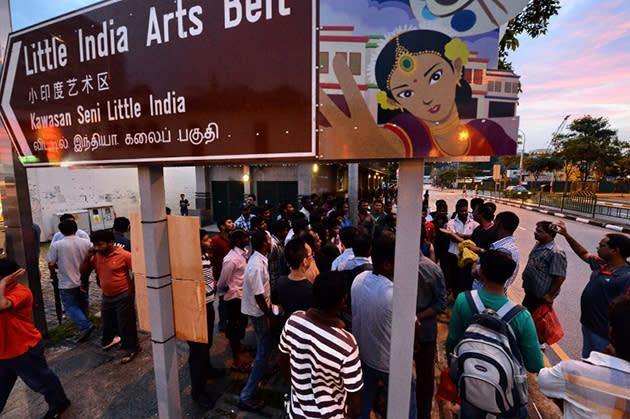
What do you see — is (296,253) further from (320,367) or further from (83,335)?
(83,335)

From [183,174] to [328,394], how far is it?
17.2 m

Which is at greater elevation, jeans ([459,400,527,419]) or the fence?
jeans ([459,400,527,419])

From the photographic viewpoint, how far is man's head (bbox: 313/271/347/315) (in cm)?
185

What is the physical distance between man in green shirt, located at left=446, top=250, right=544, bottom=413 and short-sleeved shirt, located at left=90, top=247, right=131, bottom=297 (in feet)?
14.2

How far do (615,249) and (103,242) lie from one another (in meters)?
6.19

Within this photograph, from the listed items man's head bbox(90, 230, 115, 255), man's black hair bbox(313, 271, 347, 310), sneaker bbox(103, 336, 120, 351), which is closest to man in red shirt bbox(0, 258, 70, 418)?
man's head bbox(90, 230, 115, 255)

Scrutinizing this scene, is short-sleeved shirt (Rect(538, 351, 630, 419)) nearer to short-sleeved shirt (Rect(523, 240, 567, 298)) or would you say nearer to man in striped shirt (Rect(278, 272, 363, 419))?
man in striped shirt (Rect(278, 272, 363, 419))

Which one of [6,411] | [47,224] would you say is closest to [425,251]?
[6,411]

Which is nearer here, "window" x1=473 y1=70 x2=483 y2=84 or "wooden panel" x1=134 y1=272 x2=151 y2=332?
"window" x1=473 y1=70 x2=483 y2=84

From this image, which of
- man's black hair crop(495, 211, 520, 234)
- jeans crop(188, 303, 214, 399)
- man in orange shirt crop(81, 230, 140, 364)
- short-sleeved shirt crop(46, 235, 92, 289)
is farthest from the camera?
short-sleeved shirt crop(46, 235, 92, 289)

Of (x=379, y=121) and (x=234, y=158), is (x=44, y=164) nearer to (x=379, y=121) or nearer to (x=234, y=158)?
(x=234, y=158)

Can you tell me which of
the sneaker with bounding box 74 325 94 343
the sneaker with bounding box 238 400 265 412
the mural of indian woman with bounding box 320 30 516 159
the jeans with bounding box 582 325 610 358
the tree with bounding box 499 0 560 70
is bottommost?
the sneaker with bounding box 74 325 94 343

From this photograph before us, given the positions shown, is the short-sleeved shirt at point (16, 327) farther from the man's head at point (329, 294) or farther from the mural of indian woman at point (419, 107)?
the mural of indian woman at point (419, 107)

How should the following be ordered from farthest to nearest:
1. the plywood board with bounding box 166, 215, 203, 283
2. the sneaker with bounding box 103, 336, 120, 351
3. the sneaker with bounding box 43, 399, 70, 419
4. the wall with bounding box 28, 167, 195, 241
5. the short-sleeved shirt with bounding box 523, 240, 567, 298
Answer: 1. the wall with bounding box 28, 167, 195, 241
2. the sneaker with bounding box 103, 336, 120, 351
3. the short-sleeved shirt with bounding box 523, 240, 567, 298
4. the sneaker with bounding box 43, 399, 70, 419
5. the plywood board with bounding box 166, 215, 203, 283
